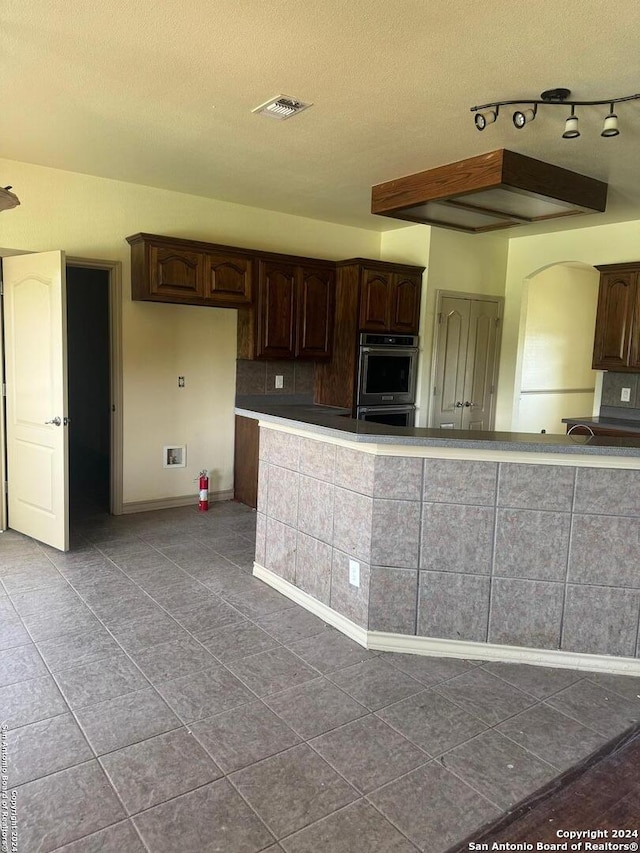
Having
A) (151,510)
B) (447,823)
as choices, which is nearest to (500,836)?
(447,823)

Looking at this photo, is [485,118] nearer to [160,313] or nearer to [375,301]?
[375,301]

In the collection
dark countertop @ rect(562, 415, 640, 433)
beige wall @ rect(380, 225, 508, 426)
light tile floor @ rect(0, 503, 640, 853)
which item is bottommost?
light tile floor @ rect(0, 503, 640, 853)

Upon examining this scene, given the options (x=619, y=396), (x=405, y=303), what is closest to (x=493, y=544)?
(x=405, y=303)

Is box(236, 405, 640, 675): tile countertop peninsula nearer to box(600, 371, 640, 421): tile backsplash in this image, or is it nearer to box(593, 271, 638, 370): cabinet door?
box(593, 271, 638, 370): cabinet door

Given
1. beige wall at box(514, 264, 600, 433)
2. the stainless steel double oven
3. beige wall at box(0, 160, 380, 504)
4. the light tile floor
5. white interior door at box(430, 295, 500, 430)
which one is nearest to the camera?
the light tile floor

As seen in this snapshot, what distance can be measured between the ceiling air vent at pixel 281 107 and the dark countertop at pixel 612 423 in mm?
3629

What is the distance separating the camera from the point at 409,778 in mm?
2053

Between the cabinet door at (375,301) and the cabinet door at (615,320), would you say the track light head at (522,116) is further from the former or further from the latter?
the cabinet door at (615,320)

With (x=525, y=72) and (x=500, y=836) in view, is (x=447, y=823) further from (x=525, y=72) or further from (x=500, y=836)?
(x=525, y=72)

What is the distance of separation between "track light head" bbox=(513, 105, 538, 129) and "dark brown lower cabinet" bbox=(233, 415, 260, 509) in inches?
124

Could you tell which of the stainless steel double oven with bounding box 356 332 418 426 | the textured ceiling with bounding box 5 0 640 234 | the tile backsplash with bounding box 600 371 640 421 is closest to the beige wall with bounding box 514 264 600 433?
the tile backsplash with bounding box 600 371 640 421

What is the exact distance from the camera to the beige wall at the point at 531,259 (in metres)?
5.45

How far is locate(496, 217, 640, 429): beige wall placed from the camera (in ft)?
17.9

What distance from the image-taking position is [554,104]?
9.47 ft
